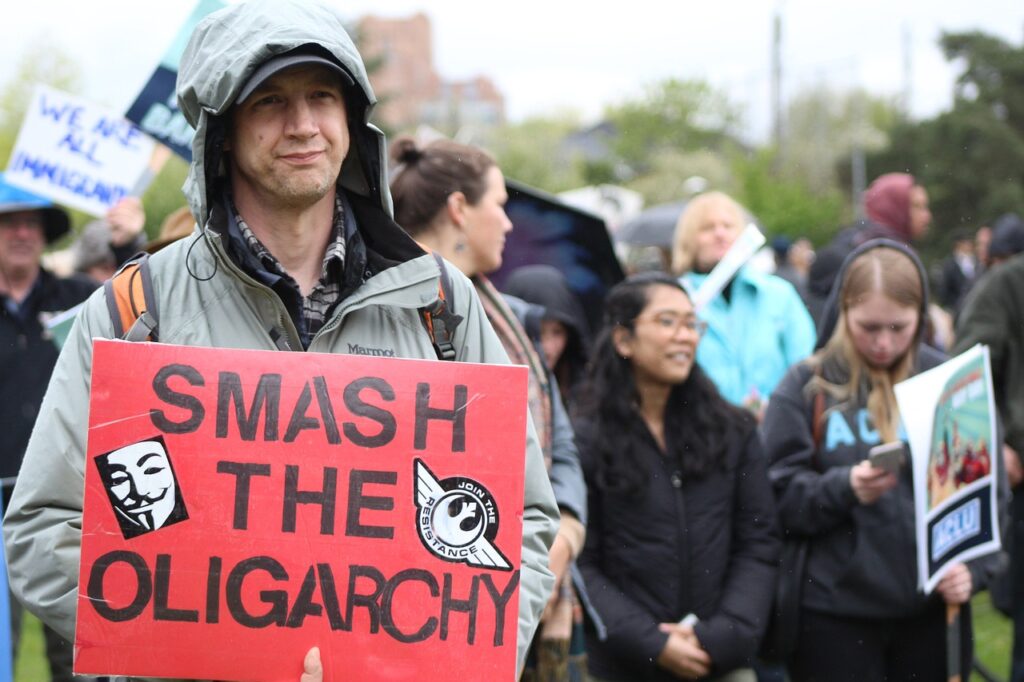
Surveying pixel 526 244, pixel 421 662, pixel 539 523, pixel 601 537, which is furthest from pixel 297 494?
pixel 526 244

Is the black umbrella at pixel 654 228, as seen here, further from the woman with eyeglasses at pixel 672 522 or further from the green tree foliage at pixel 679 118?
the green tree foliage at pixel 679 118

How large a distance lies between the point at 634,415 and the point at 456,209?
3.26 ft

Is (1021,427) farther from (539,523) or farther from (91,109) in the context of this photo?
(91,109)

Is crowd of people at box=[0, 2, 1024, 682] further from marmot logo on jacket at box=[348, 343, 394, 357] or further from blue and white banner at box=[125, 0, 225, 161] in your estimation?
blue and white banner at box=[125, 0, 225, 161]

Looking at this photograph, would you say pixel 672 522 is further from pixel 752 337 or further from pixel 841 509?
pixel 752 337

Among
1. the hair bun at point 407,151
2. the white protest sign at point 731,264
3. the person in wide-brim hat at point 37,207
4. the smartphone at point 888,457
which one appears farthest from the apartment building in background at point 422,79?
the smartphone at point 888,457

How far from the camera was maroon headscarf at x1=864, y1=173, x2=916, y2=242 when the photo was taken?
6980mm

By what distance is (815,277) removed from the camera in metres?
8.80

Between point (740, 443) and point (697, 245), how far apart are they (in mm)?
2227

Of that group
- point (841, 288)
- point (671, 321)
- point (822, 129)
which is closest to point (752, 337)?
point (841, 288)

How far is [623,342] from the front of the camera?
4.64m

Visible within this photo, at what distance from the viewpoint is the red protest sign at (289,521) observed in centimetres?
221

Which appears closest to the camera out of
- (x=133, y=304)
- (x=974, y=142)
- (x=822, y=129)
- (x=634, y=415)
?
(x=133, y=304)

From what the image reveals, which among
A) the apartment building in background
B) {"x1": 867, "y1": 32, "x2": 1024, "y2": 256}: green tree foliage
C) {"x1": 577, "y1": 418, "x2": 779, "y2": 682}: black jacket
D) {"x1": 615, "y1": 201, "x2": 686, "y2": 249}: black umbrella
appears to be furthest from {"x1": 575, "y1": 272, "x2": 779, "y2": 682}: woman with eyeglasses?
the apartment building in background
